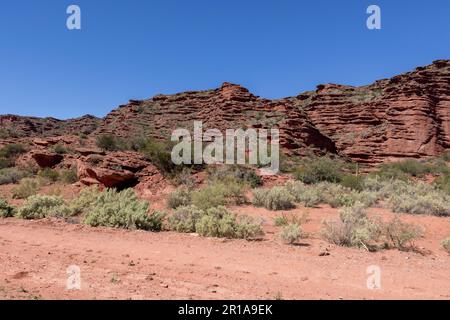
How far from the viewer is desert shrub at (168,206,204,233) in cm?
859

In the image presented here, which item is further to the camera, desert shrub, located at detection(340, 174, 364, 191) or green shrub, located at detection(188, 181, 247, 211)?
desert shrub, located at detection(340, 174, 364, 191)

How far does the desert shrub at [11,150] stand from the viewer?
23.4 m

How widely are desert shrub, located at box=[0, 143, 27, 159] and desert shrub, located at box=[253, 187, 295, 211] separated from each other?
59.6 ft

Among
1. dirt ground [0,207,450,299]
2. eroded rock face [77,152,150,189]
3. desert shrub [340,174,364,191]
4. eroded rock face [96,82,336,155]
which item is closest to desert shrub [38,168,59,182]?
eroded rock face [77,152,150,189]

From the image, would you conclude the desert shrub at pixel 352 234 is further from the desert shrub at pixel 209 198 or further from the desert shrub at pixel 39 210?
the desert shrub at pixel 39 210

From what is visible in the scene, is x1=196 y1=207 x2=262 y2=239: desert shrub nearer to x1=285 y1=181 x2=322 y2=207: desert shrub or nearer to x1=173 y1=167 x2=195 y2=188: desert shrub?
x1=285 y1=181 x2=322 y2=207: desert shrub

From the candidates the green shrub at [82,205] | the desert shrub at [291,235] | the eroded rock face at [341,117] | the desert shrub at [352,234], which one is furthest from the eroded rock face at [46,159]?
the desert shrub at [352,234]

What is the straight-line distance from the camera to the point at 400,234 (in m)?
7.22

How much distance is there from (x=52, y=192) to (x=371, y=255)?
1289 cm

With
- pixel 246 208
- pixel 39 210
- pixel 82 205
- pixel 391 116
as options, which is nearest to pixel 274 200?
pixel 246 208

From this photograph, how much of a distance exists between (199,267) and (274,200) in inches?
259

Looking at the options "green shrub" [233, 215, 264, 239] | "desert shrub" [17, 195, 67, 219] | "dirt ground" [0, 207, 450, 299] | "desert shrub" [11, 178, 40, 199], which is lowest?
"dirt ground" [0, 207, 450, 299]

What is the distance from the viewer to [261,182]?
53.4 ft

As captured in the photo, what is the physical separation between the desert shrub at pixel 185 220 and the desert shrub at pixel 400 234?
415 centimetres
